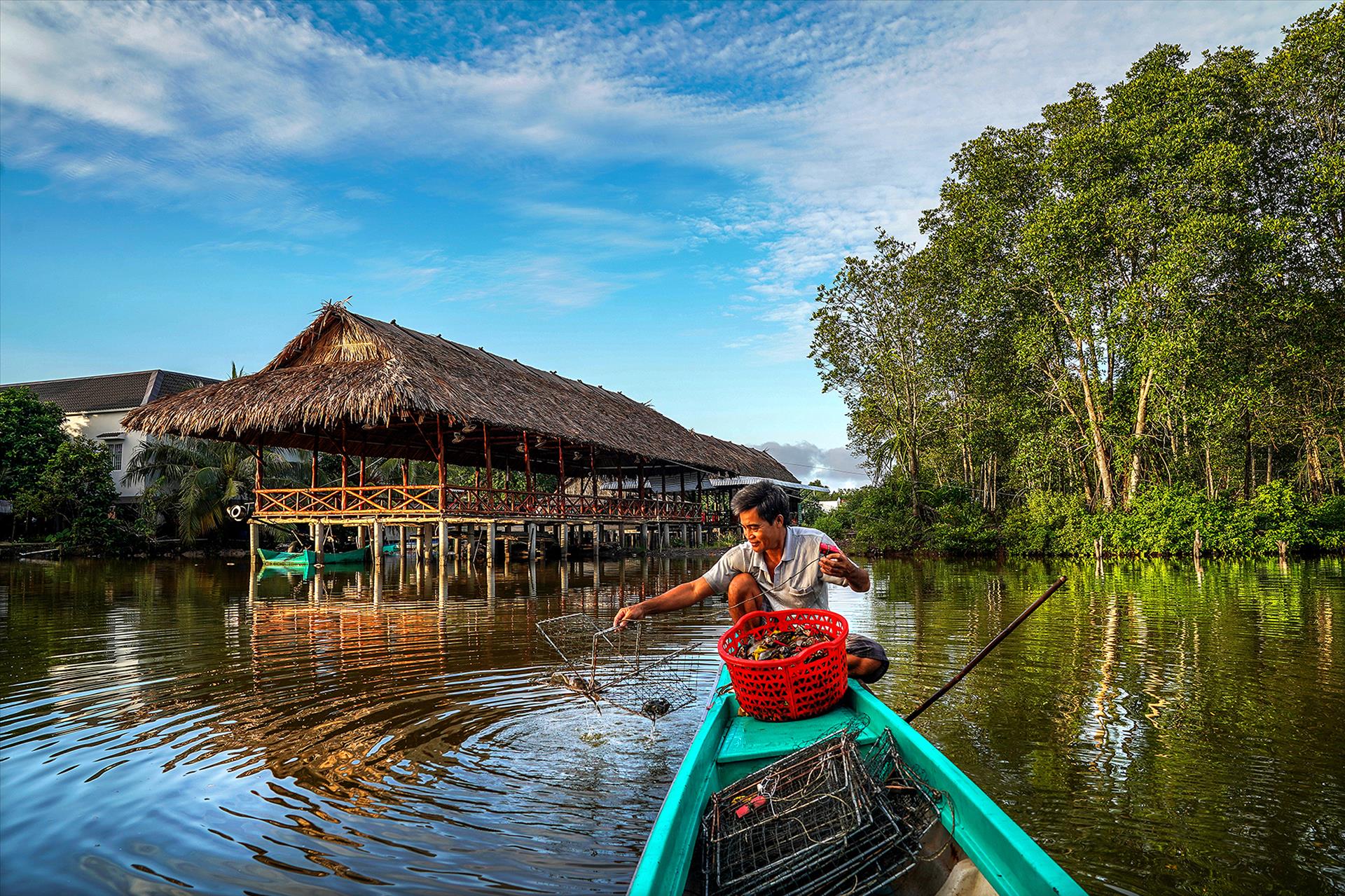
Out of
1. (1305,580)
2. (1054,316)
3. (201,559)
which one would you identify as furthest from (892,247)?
(201,559)

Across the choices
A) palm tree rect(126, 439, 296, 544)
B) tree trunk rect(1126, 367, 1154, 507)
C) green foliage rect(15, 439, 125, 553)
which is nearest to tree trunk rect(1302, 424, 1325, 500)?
tree trunk rect(1126, 367, 1154, 507)

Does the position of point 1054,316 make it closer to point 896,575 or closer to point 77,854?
point 896,575

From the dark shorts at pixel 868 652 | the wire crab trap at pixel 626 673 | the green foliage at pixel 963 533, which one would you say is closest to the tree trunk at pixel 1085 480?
the green foliage at pixel 963 533

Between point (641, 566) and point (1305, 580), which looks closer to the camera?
point (1305, 580)

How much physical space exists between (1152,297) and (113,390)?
33222 millimetres

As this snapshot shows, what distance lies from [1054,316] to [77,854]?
70.1 feet

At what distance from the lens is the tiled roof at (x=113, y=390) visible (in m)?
29.0

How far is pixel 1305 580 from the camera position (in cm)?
1348

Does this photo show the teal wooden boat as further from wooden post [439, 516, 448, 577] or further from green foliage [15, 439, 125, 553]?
green foliage [15, 439, 125, 553]

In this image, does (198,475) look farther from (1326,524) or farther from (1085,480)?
(1326,524)

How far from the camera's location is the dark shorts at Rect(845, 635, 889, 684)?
4.02m

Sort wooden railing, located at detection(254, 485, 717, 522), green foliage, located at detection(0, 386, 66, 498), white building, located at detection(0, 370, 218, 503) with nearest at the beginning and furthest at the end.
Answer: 1. wooden railing, located at detection(254, 485, 717, 522)
2. green foliage, located at detection(0, 386, 66, 498)
3. white building, located at detection(0, 370, 218, 503)

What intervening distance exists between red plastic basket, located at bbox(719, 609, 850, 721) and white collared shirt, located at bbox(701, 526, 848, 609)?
0.35m

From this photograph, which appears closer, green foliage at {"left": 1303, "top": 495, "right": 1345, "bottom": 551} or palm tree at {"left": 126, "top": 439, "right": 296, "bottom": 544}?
green foliage at {"left": 1303, "top": 495, "right": 1345, "bottom": 551}
